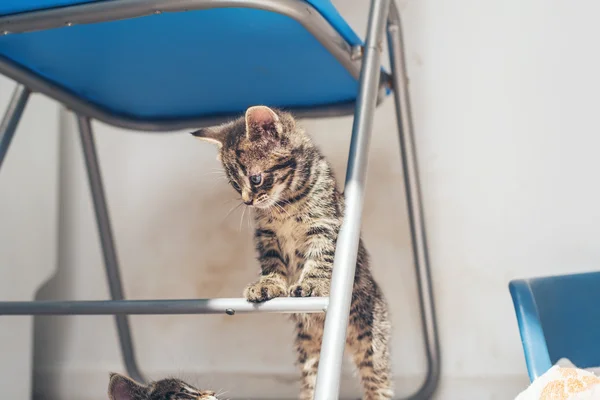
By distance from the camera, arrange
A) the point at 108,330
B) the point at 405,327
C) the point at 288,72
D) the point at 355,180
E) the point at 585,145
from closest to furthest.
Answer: the point at 355,180 < the point at 288,72 < the point at 585,145 < the point at 405,327 < the point at 108,330

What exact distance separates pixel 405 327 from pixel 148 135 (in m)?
0.80

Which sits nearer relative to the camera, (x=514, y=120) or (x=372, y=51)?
(x=372, y=51)

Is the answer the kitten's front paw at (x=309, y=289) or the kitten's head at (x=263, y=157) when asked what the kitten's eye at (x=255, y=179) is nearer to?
the kitten's head at (x=263, y=157)

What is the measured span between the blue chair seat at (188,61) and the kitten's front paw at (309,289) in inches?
14.0

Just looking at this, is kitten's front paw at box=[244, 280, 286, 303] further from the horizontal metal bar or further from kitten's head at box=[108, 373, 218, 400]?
Answer: kitten's head at box=[108, 373, 218, 400]

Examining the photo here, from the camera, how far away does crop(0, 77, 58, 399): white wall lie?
1.34 m

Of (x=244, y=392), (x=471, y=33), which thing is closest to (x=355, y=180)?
(x=471, y=33)

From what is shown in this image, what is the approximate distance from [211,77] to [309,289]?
1.44 feet

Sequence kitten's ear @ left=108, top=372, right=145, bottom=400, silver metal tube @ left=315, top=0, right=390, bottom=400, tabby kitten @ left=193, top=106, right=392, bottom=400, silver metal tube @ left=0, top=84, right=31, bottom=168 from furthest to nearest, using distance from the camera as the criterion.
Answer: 1. silver metal tube @ left=0, top=84, right=31, bottom=168
2. tabby kitten @ left=193, top=106, right=392, bottom=400
3. kitten's ear @ left=108, top=372, right=145, bottom=400
4. silver metal tube @ left=315, top=0, right=390, bottom=400

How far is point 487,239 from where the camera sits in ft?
4.22

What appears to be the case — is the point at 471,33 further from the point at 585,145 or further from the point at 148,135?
the point at 148,135

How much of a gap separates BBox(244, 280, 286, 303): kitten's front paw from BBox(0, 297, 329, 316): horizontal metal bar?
2cm

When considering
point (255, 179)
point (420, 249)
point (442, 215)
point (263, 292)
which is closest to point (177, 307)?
point (263, 292)

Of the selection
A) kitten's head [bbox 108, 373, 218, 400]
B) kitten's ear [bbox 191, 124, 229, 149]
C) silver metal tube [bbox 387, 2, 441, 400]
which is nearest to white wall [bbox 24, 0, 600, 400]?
silver metal tube [bbox 387, 2, 441, 400]
